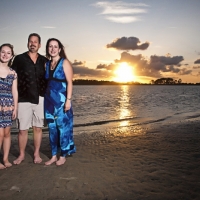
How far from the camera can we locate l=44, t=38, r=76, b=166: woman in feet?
13.6

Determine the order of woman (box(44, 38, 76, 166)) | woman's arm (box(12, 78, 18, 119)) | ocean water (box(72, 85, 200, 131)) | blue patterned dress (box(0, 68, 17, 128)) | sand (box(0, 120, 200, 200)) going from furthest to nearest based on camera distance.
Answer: ocean water (box(72, 85, 200, 131)), woman (box(44, 38, 76, 166)), woman's arm (box(12, 78, 18, 119)), blue patterned dress (box(0, 68, 17, 128)), sand (box(0, 120, 200, 200))

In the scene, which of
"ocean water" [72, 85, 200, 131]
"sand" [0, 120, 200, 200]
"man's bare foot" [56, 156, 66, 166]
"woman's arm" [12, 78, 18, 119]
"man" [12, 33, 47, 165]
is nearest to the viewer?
"sand" [0, 120, 200, 200]

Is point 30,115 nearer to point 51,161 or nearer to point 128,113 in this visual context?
point 51,161

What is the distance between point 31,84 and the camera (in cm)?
434

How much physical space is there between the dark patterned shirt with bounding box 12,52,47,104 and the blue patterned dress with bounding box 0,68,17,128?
0.87ft

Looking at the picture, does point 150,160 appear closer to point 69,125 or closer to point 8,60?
point 69,125

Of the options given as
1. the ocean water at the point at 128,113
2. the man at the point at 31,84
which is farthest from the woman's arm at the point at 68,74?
→ the ocean water at the point at 128,113

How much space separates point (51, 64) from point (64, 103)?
84 centimetres

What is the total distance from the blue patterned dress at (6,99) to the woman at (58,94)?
656mm

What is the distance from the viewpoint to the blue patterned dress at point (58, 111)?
4168 millimetres

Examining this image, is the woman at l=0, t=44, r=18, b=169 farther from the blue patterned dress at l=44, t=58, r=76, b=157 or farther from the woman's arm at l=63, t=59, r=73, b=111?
the woman's arm at l=63, t=59, r=73, b=111

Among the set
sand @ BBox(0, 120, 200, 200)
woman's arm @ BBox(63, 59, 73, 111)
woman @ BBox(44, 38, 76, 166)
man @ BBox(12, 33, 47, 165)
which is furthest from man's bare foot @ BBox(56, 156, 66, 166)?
woman's arm @ BBox(63, 59, 73, 111)

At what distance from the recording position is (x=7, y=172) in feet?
13.8

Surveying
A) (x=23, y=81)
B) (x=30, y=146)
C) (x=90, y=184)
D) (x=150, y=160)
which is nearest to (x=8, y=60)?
(x=23, y=81)
